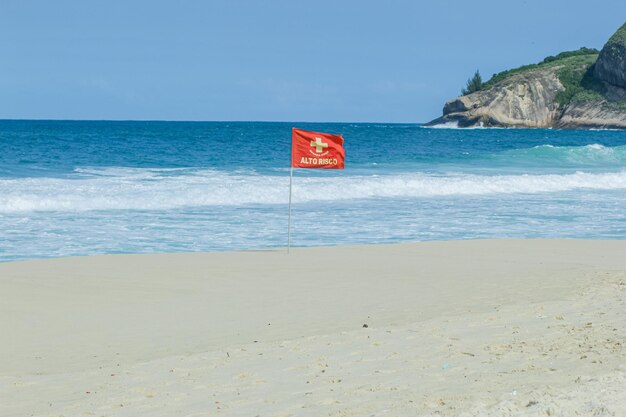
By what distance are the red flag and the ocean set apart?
201 centimetres

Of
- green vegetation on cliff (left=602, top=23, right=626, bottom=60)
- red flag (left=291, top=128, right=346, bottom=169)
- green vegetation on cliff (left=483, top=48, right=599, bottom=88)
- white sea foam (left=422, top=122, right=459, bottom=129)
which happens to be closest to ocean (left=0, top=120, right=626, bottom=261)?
red flag (left=291, top=128, right=346, bottom=169)

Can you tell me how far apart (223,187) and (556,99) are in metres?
107

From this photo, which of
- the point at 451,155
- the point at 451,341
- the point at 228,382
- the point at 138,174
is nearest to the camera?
the point at 228,382

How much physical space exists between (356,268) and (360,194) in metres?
15.9

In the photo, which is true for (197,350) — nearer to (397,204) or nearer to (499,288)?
(499,288)

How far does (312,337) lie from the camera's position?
795cm

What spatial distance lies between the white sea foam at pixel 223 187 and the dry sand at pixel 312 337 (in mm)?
11208

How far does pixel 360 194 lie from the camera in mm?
28609

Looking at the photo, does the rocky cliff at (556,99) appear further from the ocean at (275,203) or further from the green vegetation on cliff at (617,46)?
the ocean at (275,203)

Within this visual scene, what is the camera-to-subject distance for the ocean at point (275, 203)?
57.6ft

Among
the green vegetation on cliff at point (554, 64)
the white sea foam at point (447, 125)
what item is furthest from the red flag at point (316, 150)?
the green vegetation on cliff at point (554, 64)

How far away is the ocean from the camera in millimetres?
17562

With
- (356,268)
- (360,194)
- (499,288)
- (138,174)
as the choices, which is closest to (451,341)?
(499,288)

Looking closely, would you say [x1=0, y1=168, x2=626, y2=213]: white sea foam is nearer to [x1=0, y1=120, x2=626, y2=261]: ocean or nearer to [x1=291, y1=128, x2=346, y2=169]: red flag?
[x1=0, y1=120, x2=626, y2=261]: ocean
